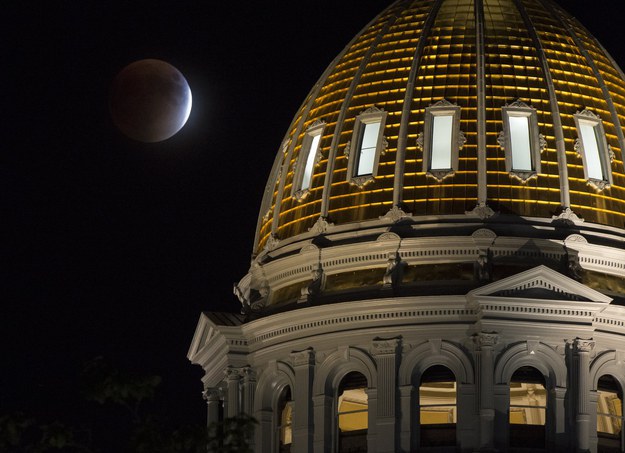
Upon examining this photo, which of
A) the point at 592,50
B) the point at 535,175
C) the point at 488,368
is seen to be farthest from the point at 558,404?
the point at 592,50

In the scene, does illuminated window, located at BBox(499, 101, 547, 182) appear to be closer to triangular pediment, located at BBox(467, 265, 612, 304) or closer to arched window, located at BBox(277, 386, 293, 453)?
triangular pediment, located at BBox(467, 265, 612, 304)

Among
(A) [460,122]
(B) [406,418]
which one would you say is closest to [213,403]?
(B) [406,418]

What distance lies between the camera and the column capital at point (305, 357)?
93.4 metres

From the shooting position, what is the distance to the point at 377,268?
3674 inches

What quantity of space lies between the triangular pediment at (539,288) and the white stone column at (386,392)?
3425mm

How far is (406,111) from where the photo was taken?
96.1m

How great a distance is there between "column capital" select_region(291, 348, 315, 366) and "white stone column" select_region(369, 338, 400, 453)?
101 inches

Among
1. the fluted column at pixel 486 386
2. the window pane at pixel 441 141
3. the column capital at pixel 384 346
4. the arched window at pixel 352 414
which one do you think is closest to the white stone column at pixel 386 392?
the column capital at pixel 384 346

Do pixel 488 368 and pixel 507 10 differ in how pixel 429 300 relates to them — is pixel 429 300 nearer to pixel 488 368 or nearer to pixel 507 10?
pixel 488 368

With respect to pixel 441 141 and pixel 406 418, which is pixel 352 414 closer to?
pixel 406 418

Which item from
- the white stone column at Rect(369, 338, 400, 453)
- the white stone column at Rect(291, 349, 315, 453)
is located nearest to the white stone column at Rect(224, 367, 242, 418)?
the white stone column at Rect(291, 349, 315, 453)

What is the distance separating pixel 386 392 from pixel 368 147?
31.4 ft

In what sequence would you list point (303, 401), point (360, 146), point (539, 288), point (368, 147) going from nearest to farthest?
1. point (539, 288)
2. point (303, 401)
3. point (368, 147)
4. point (360, 146)

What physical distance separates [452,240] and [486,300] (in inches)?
139
